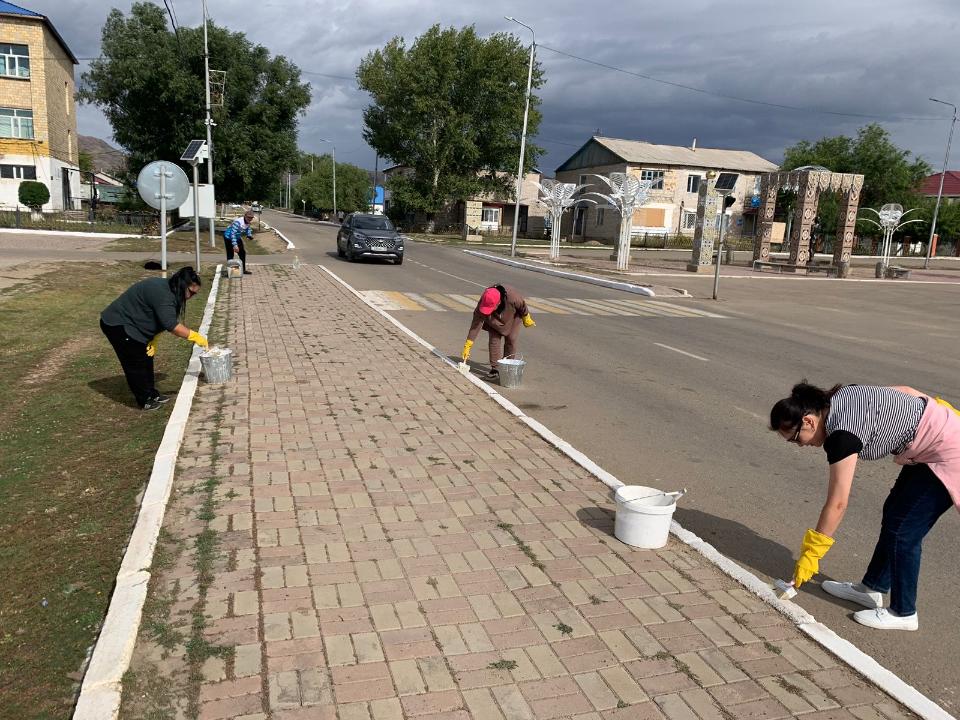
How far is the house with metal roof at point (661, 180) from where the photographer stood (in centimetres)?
5612

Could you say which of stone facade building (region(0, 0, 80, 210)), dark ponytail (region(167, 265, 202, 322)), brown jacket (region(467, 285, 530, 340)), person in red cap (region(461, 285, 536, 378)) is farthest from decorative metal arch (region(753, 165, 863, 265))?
stone facade building (region(0, 0, 80, 210))

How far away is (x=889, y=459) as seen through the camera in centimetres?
638

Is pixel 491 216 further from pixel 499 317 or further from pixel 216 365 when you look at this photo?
pixel 216 365

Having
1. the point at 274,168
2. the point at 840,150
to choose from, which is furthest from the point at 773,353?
the point at 840,150

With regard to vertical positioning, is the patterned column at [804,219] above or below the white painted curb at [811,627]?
above

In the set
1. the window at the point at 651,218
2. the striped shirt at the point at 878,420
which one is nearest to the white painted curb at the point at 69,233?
the striped shirt at the point at 878,420

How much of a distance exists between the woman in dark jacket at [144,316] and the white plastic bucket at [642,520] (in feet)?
14.5

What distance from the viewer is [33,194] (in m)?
37.6

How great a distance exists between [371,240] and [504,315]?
56.9 ft

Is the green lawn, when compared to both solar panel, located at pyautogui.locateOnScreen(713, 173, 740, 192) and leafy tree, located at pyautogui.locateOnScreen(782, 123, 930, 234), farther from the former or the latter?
leafy tree, located at pyautogui.locateOnScreen(782, 123, 930, 234)

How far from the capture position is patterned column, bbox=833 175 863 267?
33375 mm

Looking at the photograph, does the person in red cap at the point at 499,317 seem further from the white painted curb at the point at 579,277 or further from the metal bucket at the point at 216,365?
the white painted curb at the point at 579,277

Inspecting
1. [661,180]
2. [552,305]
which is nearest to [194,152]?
[552,305]

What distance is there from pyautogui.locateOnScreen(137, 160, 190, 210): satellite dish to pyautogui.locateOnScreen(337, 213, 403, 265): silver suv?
12.4m
